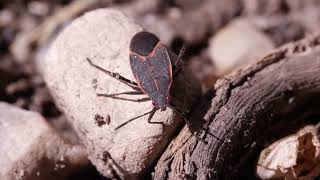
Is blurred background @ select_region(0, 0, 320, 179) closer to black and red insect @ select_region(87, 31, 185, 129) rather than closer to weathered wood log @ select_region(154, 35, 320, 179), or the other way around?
weathered wood log @ select_region(154, 35, 320, 179)

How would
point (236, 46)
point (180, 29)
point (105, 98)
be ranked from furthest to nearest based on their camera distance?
point (180, 29) → point (236, 46) → point (105, 98)

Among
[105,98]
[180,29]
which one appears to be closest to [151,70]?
[105,98]

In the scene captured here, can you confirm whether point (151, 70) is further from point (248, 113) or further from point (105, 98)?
point (248, 113)

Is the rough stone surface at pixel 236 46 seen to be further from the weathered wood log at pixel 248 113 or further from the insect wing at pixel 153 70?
the insect wing at pixel 153 70

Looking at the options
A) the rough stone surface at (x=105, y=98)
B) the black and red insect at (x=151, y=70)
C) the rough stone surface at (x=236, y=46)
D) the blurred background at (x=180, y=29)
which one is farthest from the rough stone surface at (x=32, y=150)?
the rough stone surface at (x=236, y=46)

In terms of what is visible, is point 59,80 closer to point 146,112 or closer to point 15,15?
point 146,112

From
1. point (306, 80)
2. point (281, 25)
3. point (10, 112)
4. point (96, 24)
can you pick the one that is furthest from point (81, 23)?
point (281, 25)
